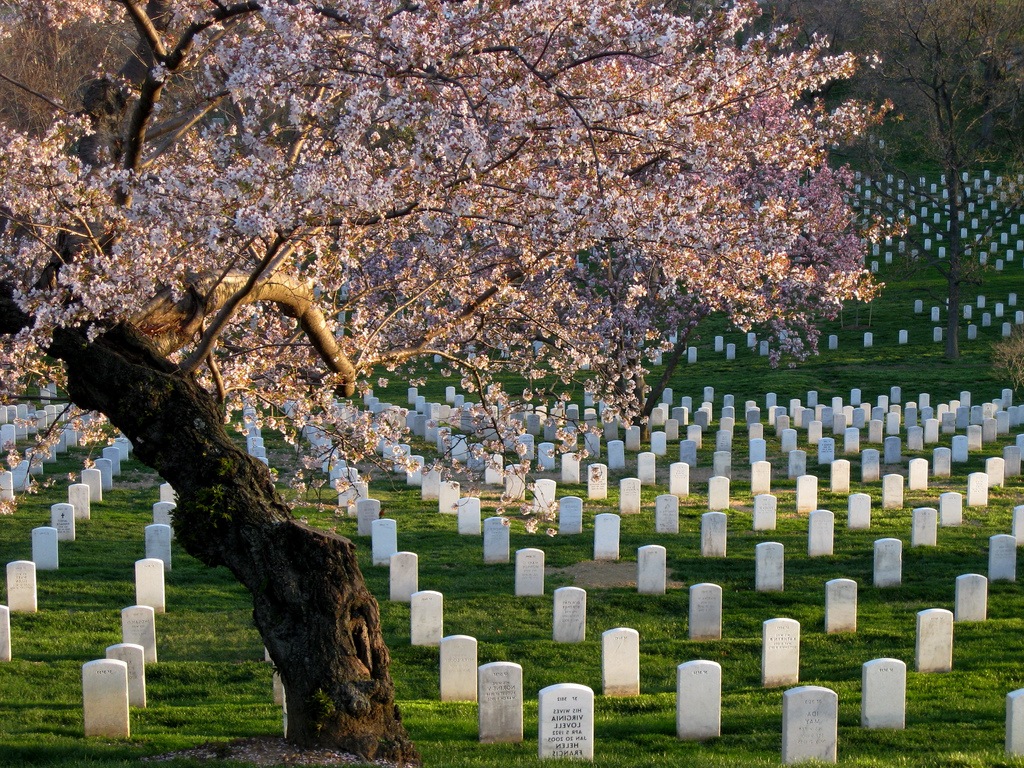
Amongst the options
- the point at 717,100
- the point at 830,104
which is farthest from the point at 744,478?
the point at 830,104

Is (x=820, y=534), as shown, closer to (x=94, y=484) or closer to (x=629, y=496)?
(x=629, y=496)

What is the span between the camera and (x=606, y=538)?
14.3 metres

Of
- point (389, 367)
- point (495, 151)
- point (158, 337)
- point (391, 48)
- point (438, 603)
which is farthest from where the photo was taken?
point (438, 603)

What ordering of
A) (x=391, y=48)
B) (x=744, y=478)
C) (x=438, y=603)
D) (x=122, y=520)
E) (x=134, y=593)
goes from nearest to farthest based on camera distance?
(x=391, y=48), (x=438, y=603), (x=134, y=593), (x=122, y=520), (x=744, y=478)

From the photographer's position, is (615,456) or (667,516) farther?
(615,456)

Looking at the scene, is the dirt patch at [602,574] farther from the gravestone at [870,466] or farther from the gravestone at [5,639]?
the gravestone at [870,466]

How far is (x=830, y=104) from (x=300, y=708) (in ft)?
175

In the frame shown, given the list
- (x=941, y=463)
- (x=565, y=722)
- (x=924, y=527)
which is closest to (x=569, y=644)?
(x=565, y=722)

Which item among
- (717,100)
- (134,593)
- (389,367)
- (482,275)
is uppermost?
(717,100)

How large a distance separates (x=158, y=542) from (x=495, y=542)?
3.96m

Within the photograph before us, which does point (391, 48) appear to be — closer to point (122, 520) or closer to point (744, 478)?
point (122, 520)

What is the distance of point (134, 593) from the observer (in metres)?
12.9

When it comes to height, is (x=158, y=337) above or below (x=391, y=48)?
below

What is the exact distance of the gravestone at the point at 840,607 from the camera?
38.2 ft
